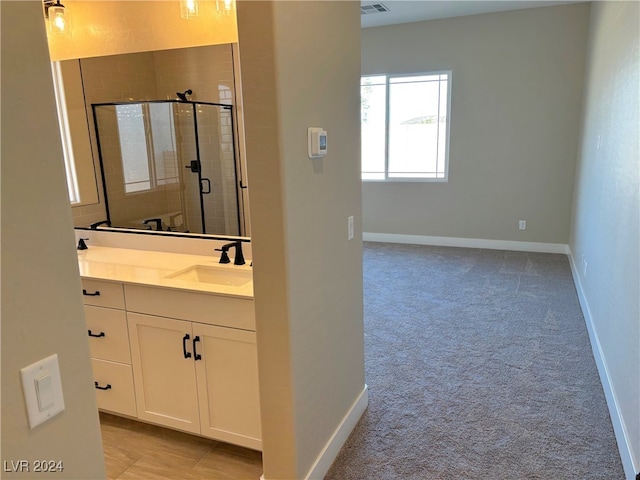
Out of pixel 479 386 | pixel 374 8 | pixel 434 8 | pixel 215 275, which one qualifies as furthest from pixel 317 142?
pixel 434 8

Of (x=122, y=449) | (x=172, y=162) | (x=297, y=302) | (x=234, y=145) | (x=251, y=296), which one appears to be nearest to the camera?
(x=297, y=302)

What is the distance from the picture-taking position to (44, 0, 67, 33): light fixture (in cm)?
277

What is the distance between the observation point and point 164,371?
7.13 feet

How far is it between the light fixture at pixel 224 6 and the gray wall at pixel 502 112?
3922 millimetres

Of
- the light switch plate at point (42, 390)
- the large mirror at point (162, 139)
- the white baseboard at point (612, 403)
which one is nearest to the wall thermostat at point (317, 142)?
the large mirror at point (162, 139)

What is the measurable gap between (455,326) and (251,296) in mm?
2220

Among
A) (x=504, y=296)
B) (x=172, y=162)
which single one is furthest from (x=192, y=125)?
(x=504, y=296)

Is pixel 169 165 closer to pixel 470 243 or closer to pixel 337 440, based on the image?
pixel 337 440

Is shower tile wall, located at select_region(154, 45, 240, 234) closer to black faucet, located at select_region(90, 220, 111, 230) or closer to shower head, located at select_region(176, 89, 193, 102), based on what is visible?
shower head, located at select_region(176, 89, 193, 102)

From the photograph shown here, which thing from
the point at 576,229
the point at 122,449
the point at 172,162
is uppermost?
the point at 172,162

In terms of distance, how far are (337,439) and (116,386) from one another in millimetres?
1152

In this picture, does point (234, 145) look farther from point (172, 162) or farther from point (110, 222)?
point (110, 222)

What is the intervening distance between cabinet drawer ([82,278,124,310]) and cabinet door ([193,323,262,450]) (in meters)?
0.45

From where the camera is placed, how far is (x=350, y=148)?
6.73 feet
